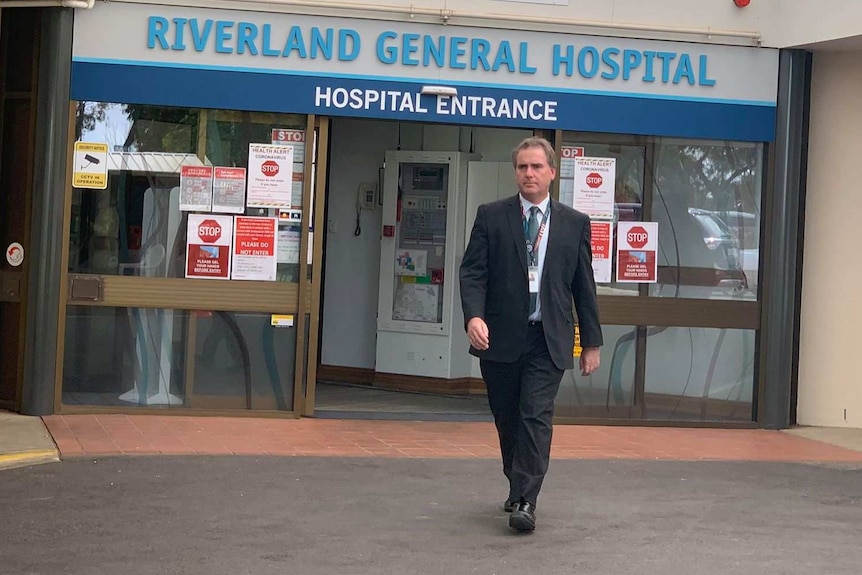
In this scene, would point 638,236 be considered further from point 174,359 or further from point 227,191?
point 174,359

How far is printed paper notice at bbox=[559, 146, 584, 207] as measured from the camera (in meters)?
10.2

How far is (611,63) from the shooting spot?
10062 millimetres

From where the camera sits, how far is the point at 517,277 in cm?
644

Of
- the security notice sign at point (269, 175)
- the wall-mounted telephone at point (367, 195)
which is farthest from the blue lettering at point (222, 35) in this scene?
the wall-mounted telephone at point (367, 195)

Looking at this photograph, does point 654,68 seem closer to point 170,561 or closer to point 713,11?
point 713,11

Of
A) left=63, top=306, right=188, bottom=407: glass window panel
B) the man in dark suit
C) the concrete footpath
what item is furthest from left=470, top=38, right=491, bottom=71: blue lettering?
the concrete footpath

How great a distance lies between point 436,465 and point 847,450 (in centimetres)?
325

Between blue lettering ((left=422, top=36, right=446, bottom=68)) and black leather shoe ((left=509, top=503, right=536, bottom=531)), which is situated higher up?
blue lettering ((left=422, top=36, right=446, bottom=68))

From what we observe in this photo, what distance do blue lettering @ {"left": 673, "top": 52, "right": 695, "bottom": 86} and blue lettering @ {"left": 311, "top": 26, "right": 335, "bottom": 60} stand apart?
106 inches

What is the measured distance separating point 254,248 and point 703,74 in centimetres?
374

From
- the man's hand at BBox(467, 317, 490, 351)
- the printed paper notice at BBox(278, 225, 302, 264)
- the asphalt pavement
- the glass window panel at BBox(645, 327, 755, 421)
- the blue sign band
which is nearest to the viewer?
the asphalt pavement

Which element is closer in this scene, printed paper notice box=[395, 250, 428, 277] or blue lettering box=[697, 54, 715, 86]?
blue lettering box=[697, 54, 715, 86]

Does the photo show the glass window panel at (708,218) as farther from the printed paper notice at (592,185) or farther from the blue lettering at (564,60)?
the blue lettering at (564,60)

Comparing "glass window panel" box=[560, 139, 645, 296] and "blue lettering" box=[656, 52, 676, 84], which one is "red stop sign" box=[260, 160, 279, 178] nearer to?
"glass window panel" box=[560, 139, 645, 296]
